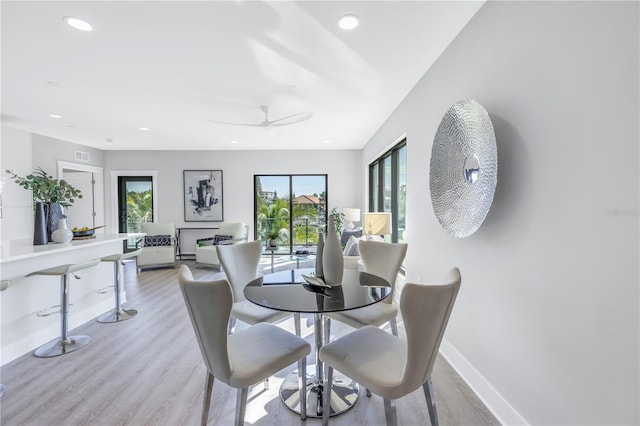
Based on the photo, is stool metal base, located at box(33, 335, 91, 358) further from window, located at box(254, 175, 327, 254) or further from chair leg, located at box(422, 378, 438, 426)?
window, located at box(254, 175, 327, 254)

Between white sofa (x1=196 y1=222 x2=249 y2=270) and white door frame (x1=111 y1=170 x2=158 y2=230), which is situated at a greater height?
white door frame (x1=111 y1=170 x2=158 y2=230)

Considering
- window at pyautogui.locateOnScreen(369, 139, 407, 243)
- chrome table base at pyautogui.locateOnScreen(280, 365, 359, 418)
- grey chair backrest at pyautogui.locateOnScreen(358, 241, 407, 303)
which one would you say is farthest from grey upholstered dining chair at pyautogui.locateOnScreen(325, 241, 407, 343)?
window at pyautogui.locateOnScreen(369, 139, 407, 243)

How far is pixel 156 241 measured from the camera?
18.7 ft

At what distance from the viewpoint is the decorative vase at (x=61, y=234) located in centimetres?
277

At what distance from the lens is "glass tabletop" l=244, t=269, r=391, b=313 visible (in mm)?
1508

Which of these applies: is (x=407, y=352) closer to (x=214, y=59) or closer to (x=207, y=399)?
(x=207, y=399)

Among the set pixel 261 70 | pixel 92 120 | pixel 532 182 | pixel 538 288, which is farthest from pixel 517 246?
pixel 92 120

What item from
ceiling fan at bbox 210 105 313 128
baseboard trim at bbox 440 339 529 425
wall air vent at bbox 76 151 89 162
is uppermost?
ceiling fan at bbox 210 105 313 128

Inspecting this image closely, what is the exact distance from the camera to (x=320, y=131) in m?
4.92

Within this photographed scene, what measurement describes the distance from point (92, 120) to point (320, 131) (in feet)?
11.5

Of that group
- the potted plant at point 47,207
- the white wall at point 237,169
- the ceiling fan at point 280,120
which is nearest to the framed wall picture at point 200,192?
the white wall at point 237,169

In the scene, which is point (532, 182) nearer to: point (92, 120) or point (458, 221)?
point (458, 221)

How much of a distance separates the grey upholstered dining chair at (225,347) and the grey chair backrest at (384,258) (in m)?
1.03

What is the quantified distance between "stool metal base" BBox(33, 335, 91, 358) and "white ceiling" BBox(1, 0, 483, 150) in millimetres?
2532
